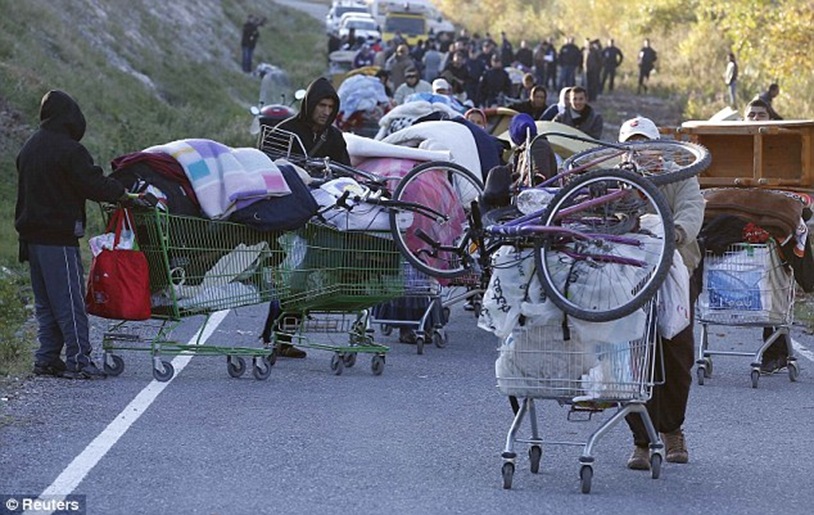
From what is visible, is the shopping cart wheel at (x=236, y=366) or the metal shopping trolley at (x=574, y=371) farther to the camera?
the shopping cart wheel at (x=236, y=366)

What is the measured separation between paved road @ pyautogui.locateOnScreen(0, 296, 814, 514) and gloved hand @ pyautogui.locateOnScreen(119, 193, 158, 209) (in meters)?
1.18

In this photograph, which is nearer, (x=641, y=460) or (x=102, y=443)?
(x=641, y=460)

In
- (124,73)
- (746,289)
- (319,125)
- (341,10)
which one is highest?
(341,10)

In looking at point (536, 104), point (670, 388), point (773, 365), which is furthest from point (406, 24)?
point (670, 388)

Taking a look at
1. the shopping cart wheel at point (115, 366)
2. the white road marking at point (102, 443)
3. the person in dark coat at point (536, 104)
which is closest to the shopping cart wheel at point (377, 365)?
the white road marking at point (102, 443)

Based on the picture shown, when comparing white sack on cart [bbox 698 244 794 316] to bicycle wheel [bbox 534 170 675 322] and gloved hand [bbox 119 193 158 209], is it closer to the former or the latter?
gloved hand [bbox 119 193 158 209]

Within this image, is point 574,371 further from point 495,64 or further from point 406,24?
point 406,24

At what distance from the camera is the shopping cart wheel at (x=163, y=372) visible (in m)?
12.0

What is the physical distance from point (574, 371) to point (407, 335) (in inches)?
253

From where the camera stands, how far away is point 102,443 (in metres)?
9.72

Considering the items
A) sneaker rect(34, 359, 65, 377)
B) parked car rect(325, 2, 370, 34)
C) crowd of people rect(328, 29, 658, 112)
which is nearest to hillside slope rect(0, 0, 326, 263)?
crowd of people rect(328, 29, 658, 112)

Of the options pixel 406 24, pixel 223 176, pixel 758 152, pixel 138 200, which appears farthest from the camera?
pixel 406 24

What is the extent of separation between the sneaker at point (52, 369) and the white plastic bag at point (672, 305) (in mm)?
4743

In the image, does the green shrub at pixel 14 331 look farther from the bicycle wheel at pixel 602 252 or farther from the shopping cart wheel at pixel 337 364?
the bicycle wheel at pixel 602 252
